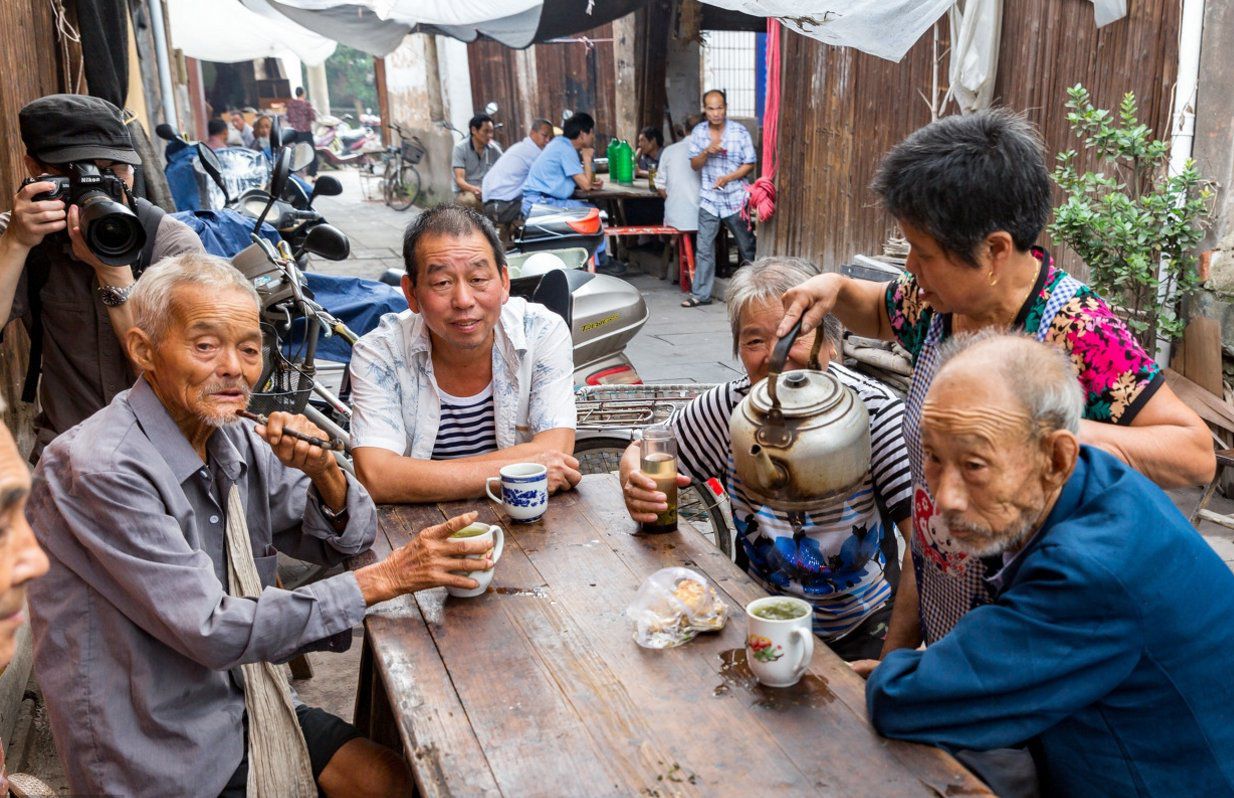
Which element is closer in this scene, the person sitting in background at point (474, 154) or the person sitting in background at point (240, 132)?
the person sitting in background at point (474, 154)

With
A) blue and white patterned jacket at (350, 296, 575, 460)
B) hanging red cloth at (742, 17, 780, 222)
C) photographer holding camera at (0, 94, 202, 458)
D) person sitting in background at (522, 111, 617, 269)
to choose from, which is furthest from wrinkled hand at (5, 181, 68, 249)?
person sitting in background at (522, 111, 617, 269)

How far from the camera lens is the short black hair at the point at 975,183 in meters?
1.84

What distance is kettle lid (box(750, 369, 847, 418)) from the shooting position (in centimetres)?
198

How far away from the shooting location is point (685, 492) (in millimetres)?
4418

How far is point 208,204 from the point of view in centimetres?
730

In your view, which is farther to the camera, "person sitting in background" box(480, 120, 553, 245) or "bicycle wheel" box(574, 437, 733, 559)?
"person sitting in background" box(480, 120, 553, 245)

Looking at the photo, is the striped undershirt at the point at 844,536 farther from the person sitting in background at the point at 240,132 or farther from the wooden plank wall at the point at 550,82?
the person sitting in background at the point at 240,132

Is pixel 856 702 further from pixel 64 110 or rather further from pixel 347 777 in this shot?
pixel 64 110

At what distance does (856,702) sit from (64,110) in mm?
2794

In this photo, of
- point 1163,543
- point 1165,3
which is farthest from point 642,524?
point 1165,3

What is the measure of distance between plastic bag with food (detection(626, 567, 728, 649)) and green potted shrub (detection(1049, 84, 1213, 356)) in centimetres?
380

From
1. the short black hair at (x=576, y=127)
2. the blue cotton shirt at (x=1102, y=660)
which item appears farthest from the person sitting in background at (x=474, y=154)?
the blue cotton shirt at (x=1102, y=660)

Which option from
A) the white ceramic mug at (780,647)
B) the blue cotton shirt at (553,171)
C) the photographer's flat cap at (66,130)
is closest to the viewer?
the white ceramic mug at (780,647)

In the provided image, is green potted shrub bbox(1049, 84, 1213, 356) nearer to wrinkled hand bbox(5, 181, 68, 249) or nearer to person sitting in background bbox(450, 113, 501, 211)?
wrinkled hand bbox(5, 181, 68, 249)
